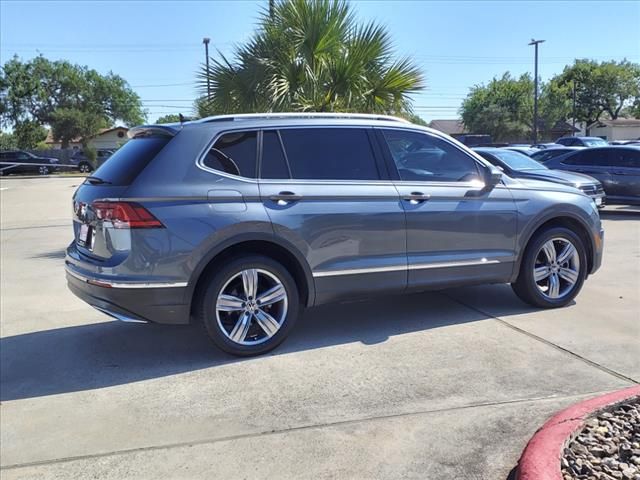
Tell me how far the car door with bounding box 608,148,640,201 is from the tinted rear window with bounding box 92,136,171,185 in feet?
41.9

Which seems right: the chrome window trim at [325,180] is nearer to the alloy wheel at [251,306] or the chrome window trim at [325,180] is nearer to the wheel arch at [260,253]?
the wheel arch at [260,253]

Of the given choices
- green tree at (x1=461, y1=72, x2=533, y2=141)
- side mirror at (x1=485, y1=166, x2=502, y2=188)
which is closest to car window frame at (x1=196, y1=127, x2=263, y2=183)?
side mirror at (x1=485, y1=166, x2=502, y2=188)

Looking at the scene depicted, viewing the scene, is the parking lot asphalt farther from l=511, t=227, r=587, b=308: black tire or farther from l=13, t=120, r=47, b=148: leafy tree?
l=13, t=120, r=47, b=148: leafy tree

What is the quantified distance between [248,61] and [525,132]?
59790 mm

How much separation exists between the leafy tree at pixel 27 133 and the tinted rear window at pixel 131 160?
6504 cm

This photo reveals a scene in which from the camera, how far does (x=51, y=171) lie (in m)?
44.7

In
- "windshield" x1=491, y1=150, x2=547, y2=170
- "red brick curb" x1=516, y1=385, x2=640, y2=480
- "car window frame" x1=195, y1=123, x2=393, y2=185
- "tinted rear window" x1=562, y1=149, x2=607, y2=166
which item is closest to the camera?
"red brick curb" x1=516, y1=385, x2=640, y2=480

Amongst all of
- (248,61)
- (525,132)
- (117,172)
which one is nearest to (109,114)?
(525,132)

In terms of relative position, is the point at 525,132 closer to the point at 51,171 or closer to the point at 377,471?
the point at 51,171

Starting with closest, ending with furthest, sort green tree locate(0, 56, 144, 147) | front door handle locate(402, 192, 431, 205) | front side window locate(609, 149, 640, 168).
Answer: front door handle locate(402, 192, 431, 205)
front side window locate(609, 149, 640, 168)
green tree locate(0, 56, 144, 147)

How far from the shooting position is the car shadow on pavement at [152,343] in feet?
15.0

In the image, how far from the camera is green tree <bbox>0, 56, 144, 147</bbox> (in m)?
60.0

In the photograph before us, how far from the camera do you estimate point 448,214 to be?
17.5ft

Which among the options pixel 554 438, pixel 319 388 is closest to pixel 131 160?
pixel 319 388
